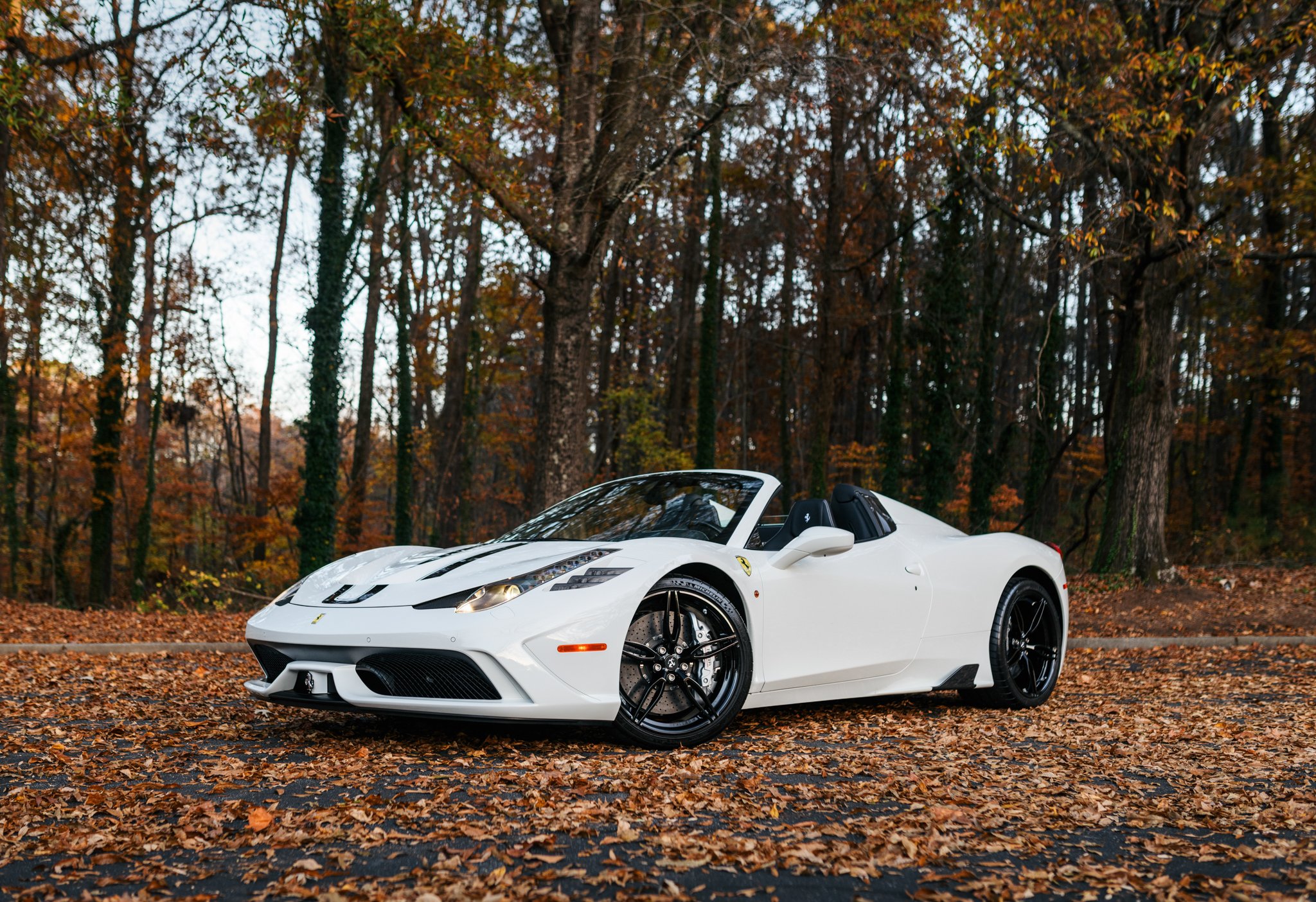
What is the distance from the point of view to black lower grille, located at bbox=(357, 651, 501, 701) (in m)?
4.39

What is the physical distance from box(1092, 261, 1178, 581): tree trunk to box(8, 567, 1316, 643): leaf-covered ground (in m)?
0.43

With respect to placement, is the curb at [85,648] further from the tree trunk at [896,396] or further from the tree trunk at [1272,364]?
the tree trunk at [1272,364]

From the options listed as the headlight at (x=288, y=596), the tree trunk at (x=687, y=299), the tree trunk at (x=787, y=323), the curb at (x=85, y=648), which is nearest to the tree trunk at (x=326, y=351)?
the curb at (x=85, y=648)

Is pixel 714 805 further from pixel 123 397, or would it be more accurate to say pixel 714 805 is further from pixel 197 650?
pixel 123 397

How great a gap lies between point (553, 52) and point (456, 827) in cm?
1113

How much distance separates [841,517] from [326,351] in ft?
49.8

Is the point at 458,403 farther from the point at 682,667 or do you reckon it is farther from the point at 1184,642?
the point at 682,667

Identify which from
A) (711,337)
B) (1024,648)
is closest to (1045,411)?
(711,337)

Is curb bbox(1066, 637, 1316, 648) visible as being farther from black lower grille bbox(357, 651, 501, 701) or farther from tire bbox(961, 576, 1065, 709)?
black lower grille bbox(357, 651, 501, 701)

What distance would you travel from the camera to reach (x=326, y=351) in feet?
64.1

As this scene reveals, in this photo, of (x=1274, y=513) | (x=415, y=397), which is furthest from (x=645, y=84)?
(x=415, y=397)

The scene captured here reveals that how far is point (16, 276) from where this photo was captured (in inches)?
859

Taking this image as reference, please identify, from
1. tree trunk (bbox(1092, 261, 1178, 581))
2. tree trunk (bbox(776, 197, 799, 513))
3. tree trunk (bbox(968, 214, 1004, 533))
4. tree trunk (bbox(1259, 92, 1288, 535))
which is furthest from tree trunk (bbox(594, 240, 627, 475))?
tree trunk (bbox(1092, 261, 1178, 581))

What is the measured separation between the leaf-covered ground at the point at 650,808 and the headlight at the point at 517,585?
63 centimetres
